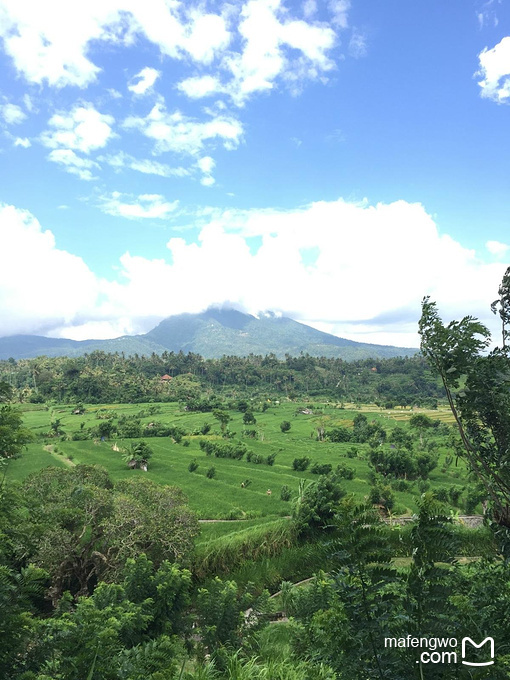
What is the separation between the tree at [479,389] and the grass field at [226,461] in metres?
23.6

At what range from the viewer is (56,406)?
273ft

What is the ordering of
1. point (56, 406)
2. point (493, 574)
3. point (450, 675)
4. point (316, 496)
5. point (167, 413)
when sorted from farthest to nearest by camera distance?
point (56, 406)
point (167, 413)
point (316, 496)
point (493, 574)
point (450, 675)

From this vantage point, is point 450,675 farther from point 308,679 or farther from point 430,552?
point 308,679

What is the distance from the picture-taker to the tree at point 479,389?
3.96 m

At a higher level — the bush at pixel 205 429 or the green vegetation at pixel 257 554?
the green vegetation at pixel 257 554

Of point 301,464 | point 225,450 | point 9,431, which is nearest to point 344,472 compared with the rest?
point 301,464

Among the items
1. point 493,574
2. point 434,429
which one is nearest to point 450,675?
point 493,574

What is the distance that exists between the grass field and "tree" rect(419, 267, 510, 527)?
23.6 metres

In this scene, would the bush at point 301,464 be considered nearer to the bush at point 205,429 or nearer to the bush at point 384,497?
the bush at point 384,497

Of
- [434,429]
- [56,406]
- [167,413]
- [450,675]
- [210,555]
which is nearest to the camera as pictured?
[450,675]

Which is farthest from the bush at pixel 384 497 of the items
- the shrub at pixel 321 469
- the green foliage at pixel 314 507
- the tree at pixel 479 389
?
the tree at pixel 479 389

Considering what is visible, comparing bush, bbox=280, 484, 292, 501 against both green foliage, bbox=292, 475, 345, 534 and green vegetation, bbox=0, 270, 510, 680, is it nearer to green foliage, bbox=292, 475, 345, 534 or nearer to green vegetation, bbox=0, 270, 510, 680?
green vegetation, bbox=0, 270, 510, 680

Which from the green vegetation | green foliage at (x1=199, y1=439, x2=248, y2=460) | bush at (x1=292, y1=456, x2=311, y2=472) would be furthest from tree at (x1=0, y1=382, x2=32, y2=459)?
green foliage at (x1=199, y1=439, x2=248, y2=460)

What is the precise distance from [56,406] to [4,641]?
8884 cm
